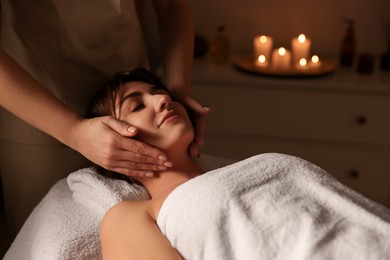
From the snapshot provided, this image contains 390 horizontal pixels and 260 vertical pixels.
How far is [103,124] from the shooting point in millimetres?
1260

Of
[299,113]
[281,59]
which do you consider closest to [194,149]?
[299,113]

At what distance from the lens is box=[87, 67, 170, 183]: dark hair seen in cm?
143

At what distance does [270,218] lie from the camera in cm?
108

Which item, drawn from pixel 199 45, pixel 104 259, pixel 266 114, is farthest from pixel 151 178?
pixel 199 45

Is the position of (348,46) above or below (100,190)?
above

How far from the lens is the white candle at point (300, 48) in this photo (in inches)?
98.3

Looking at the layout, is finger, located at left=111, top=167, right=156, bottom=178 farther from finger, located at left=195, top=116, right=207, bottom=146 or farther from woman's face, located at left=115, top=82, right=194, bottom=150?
finger, located at left=195, top=116, right=207, bottom=146

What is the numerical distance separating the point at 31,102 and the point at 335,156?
1.60 meters

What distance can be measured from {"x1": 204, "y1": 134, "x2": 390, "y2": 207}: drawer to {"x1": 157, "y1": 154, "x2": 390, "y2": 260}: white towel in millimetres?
1242

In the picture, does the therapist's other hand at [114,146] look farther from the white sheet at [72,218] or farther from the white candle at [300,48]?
the white candle at [300,48]

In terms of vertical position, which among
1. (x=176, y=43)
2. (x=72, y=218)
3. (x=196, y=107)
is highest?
(x=176, y=43)

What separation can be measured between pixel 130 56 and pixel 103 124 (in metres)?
0.41

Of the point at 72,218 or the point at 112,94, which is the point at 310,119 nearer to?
the point at 112,94

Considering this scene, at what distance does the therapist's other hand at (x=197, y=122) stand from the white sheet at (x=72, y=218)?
18 cm
